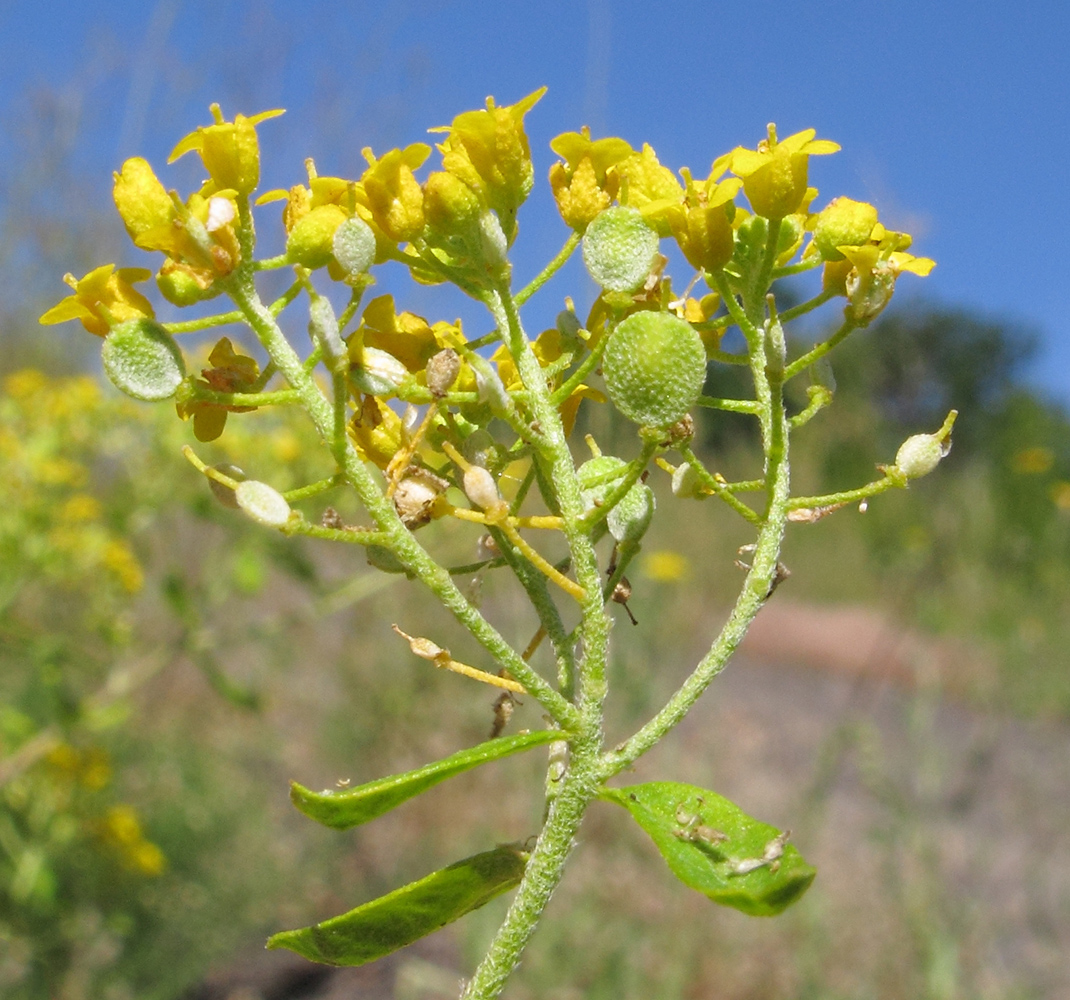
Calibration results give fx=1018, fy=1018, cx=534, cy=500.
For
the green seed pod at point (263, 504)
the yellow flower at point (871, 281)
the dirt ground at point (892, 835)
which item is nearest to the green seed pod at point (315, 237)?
the green seed pod at point (263, 504)

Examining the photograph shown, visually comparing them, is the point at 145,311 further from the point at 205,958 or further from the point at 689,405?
the point at 205,958

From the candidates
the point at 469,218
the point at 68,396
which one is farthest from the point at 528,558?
the point at 68,396

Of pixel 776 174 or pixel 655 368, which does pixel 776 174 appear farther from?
pixel 655 368

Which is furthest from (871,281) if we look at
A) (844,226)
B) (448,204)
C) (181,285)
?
(181,285)

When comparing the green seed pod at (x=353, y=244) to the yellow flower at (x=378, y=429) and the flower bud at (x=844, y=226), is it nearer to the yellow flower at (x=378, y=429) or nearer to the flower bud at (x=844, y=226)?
the yellow flower at (x=378, y=429)

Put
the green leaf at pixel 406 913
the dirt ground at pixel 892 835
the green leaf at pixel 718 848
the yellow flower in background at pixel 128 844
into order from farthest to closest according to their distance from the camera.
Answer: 1. the dirt ground at pixel 892 835
2. the yellow flower in background at pixel 128 844
3. the green leaf at pixel 406 913
4. the green leaf at pixel 718 848
